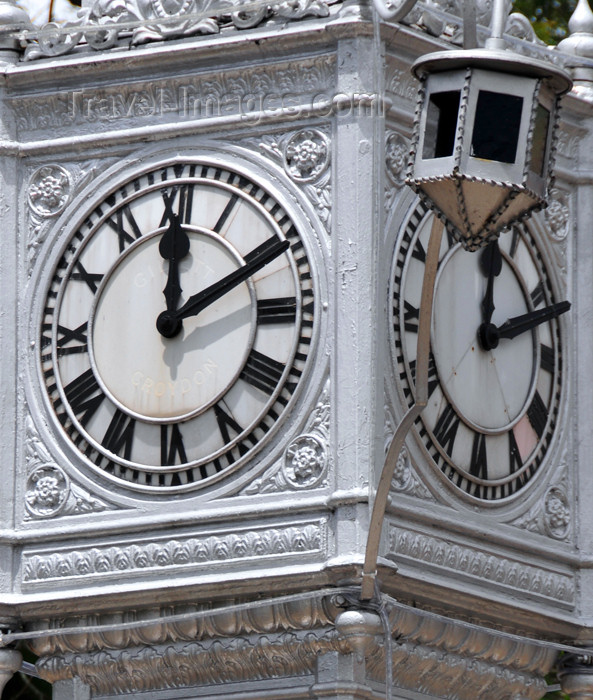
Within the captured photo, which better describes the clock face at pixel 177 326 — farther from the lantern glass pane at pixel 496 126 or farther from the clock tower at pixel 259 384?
the lantern glass pane at pixel 496 126

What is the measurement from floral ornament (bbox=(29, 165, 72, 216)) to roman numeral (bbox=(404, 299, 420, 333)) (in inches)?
70.3

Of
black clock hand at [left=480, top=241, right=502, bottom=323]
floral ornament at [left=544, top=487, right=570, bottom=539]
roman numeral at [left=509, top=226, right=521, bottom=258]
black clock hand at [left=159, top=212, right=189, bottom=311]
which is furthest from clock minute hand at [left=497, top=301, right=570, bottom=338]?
black clock hand at [left=159, top=212, right=189, bottom=311]

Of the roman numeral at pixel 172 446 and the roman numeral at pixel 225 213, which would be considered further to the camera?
the roman numeral at pixel 225 213

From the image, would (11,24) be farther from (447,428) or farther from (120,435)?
(447,428)

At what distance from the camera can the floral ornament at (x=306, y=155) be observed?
522 inches

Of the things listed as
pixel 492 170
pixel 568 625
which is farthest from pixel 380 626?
pixel 492 170

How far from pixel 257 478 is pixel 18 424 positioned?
1322 millimetres

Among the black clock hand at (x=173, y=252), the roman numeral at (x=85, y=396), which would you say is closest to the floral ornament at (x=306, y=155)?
the black clock hand at (x=173, y=252)

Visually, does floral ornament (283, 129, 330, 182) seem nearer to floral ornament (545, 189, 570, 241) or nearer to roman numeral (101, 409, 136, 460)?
roman numeral (101, 409, 136, 460)

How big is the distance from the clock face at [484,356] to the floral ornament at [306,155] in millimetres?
504

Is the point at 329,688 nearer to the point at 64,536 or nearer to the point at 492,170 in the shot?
the point at 64,536

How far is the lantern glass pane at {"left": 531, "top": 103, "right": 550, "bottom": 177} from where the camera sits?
11.7m

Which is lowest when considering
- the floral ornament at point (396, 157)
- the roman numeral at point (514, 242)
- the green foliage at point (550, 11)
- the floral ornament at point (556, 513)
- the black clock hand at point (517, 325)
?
the floral ornament at point (556, 513)

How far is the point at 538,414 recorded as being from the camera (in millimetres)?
13969
